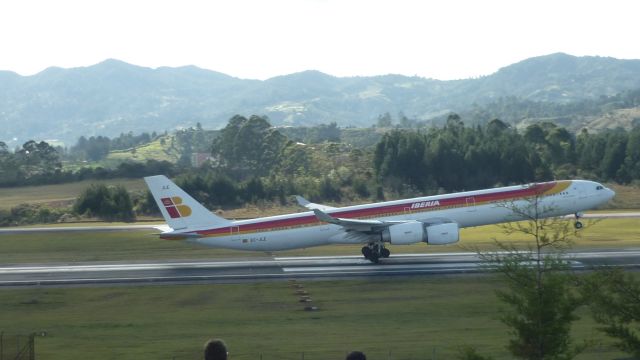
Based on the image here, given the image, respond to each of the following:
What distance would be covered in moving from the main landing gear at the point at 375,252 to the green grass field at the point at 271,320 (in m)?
6.40

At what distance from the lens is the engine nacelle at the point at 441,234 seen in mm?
47656

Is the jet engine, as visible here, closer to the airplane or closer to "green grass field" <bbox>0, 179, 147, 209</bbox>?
the airplane

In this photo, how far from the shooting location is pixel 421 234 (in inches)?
1884

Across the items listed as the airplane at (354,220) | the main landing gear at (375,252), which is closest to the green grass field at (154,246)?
the airplane at (354,220)

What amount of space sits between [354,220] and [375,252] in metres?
2.70

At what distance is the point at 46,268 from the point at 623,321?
127 feet

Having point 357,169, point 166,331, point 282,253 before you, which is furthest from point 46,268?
point 357,169

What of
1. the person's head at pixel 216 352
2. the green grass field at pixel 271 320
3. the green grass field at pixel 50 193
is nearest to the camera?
the person's head at pixel 216 352

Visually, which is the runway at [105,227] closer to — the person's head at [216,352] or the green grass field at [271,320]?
the green grass field at [271,320]

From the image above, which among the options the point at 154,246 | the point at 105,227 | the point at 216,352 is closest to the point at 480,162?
the point at 105,227

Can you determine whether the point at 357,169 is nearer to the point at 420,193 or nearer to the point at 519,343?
the point at 420,193

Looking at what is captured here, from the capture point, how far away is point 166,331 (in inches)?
1268

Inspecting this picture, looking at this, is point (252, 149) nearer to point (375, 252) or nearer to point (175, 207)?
point (175, 207)

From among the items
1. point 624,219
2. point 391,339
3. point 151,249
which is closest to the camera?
point 391,339
